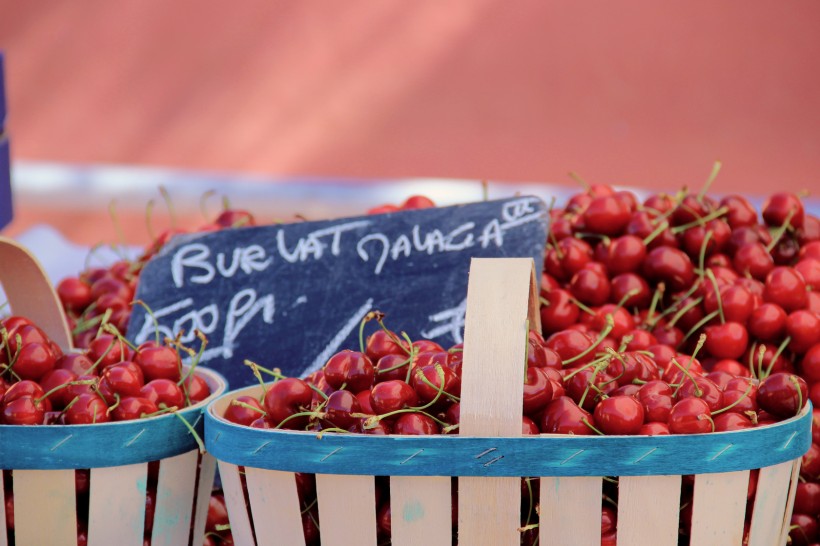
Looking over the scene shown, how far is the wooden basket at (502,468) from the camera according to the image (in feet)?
3.15

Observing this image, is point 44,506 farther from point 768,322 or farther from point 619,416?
point 768,322

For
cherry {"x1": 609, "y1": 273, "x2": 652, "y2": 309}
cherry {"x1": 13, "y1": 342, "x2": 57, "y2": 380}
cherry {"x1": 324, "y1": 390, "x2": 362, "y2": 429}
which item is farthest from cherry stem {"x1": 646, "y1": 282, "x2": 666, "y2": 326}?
cherry {"x1": 13, "y1": 342, "x2": 57, "y2": 380}

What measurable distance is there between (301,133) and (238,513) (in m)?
2.89

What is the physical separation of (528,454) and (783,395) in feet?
1.10

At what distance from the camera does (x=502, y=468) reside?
3.17ft

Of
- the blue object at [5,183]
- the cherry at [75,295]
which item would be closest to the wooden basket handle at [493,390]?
the cherry at [75,295]

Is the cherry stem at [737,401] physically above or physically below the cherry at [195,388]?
above

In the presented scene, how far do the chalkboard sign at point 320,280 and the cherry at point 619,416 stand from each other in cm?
48

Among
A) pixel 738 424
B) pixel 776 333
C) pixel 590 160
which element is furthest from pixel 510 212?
pixel 590 160

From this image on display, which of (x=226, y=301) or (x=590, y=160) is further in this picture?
(x=590, y=160)

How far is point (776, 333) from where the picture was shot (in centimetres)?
147

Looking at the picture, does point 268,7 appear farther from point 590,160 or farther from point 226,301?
point 226,301

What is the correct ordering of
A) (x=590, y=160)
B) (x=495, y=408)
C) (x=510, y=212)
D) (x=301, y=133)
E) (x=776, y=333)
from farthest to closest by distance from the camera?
(x=301, y=133), (x=590, y=160), (x=510, y=212), (x=776, y=333), (x=495, y=408)

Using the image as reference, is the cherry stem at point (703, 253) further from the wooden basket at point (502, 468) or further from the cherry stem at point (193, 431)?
the cherry stem at point (193, 431)
